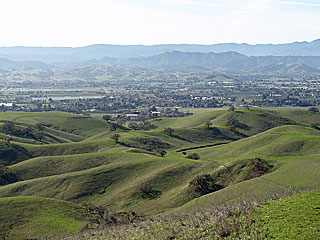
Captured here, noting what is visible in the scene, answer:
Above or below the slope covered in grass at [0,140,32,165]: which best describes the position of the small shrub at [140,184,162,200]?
above

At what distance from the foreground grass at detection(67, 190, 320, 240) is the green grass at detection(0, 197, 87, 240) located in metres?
16.9

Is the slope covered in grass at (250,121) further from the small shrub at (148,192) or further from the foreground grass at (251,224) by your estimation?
the foreground grass at (251,224)

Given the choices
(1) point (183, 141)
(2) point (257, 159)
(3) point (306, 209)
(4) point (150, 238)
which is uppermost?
(3) point (306, 209)

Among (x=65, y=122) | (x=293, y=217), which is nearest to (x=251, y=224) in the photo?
(x=293, y=217)

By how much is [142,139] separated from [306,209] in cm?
10103

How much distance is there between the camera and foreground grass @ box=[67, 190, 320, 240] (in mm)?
24250

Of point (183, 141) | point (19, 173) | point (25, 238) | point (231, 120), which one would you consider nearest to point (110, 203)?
point (25, 238)

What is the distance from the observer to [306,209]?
2817cm

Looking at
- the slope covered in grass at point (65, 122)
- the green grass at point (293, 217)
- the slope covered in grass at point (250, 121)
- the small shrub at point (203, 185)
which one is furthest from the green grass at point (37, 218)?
the slope covered in grass at point (250, 121)

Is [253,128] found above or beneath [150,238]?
beneath

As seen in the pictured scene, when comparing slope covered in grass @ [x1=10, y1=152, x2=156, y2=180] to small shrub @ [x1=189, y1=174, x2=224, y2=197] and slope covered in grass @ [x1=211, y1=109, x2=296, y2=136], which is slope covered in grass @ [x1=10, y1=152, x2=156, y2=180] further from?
slope covered in grass @ [x1=211, y1=109, x2=296, y2=136]

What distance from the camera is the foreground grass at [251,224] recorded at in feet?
79.6

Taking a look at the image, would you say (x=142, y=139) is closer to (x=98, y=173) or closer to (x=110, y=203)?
(x=98, y=173)

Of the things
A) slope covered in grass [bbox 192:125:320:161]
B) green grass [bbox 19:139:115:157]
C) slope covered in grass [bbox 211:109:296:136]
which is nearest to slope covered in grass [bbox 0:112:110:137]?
green grass [bbox 19:139:115:157]
